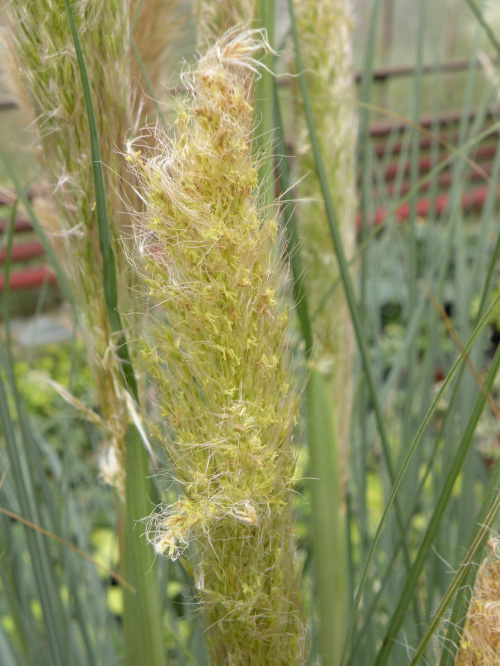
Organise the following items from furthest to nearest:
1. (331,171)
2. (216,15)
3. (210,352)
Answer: (331,171), (216,15), (210,352)

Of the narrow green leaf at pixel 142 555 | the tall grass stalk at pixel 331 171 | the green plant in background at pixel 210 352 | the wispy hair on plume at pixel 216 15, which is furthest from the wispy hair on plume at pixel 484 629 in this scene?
the wispy hair on plume at pixel 216 15

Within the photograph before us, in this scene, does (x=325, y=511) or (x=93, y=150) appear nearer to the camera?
(x=93, y=150)

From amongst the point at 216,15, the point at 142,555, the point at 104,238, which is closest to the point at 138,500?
the point at 142,555

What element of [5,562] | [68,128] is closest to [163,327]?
[68,128]

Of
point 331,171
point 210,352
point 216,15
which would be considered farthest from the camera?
point 331,171

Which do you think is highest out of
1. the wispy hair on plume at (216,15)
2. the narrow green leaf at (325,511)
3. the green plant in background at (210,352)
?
the wispy hair on plume at (216,15)

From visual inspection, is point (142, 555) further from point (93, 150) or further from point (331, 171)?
point (331, 171)

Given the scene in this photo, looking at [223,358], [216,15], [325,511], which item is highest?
[216,15]

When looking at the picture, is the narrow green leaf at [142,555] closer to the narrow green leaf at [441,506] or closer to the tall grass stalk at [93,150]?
the tall grass stalk at [93,150]

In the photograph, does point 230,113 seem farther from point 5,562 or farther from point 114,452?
point 5,562
